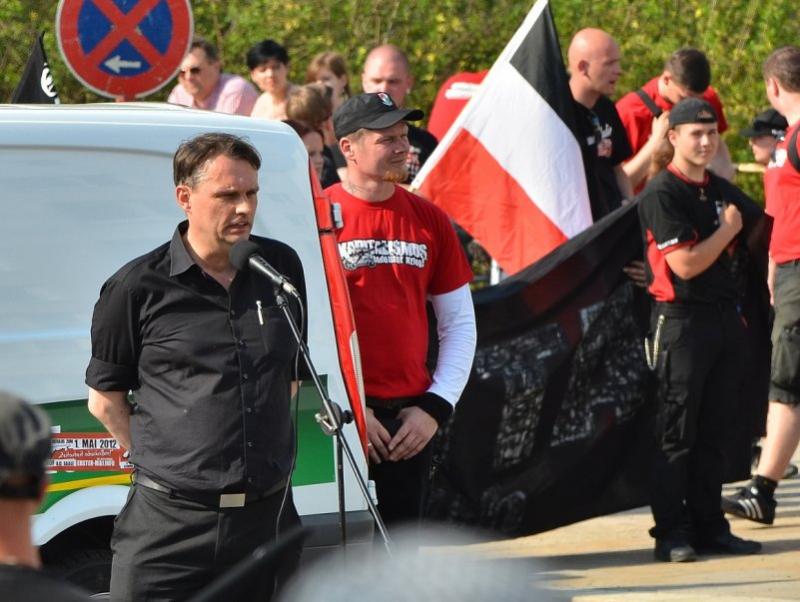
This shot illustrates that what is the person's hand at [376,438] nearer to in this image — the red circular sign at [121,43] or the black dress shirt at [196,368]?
the black dress shirt at [196,368]

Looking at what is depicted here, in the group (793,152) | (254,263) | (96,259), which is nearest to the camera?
(254,263)

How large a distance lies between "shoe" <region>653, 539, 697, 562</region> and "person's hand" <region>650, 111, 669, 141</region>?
7.02 ft

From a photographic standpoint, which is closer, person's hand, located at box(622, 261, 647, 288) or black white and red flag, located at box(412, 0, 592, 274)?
person's hand, located at box(622, 261, 647, 288)

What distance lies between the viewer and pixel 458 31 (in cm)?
1652

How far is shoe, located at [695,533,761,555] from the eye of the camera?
802cm

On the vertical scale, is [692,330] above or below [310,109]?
below

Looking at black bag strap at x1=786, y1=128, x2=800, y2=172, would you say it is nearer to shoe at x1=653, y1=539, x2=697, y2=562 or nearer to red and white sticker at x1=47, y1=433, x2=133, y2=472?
shoe at x1=653, y1=539, x2=697, y2=562

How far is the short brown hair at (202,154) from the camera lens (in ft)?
15.8

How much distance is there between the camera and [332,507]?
5.97 meters

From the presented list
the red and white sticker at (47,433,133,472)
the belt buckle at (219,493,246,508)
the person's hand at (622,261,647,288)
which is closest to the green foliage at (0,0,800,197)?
the person's hand at (622,261,647,288)

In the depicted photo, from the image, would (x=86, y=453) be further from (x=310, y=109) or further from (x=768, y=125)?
(x=768, y=125)

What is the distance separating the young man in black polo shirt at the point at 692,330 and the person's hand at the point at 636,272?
0.19 metres

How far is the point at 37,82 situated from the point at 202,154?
4786 millimetres

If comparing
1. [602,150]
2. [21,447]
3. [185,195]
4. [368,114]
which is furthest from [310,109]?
[21,447]
